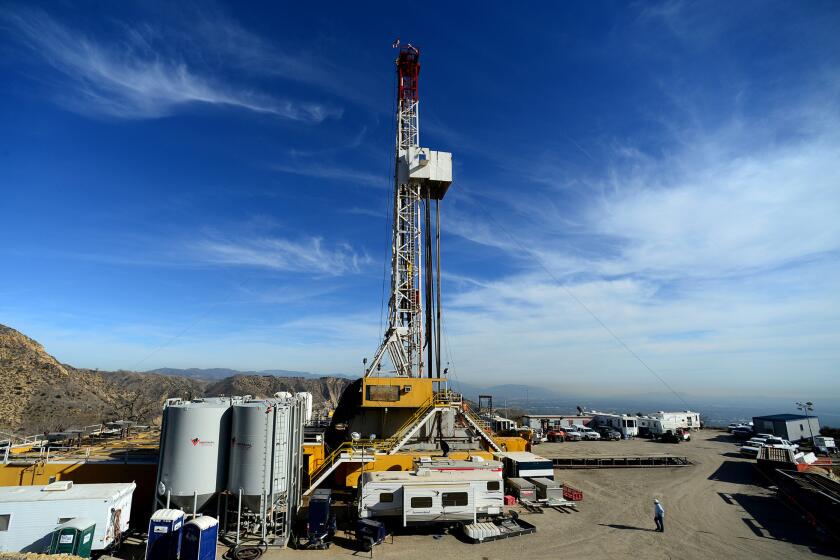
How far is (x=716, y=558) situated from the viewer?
1312cm

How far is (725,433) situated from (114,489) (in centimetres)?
5454

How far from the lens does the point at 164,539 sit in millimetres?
12203

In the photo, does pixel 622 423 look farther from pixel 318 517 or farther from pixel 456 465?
pixel 318 517

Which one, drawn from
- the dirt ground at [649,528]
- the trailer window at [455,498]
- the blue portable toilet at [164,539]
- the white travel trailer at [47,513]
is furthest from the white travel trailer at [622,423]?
the white travel trailer at [47,513]

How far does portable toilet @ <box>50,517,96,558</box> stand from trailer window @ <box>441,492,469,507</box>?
10.7 m

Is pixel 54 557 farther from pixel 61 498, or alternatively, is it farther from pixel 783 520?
pixel 783 520

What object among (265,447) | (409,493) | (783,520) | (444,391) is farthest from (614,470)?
(265,447)

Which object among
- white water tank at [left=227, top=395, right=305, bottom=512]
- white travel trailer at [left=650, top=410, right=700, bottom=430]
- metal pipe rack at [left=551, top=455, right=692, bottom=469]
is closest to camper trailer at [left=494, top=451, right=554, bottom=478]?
metal pipe rack at [left=551, top=455, right=692, bottom=469]

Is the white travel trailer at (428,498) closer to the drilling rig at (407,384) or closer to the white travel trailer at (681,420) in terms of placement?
the drilling rig at (407,384)

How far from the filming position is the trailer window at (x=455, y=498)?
1520 centimetres

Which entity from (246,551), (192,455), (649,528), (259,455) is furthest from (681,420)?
(192,455)

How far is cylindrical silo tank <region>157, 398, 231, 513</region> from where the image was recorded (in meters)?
14.0

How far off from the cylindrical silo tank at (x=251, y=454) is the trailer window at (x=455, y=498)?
6037 millimetres

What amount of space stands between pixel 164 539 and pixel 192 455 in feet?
8.41
